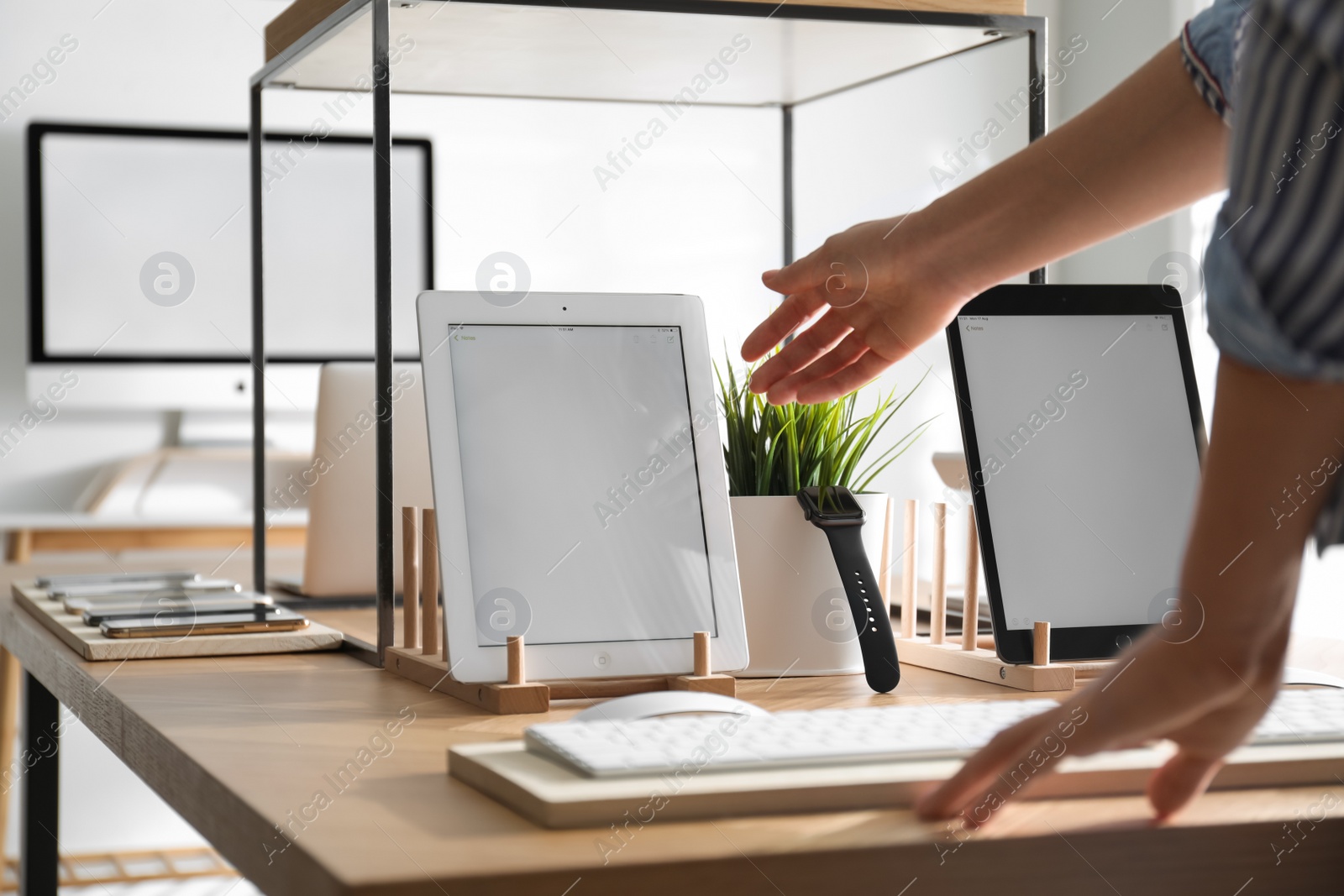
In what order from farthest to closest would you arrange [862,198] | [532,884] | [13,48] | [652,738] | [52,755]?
[862,198], [13,48], [52,755], [652,738], [532,884]

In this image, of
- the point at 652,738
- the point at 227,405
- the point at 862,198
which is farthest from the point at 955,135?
the point at 652,738

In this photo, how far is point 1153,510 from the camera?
0.97m

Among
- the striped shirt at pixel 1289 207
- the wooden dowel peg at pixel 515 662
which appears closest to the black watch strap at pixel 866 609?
the wooden dowel peg at pixel 515 662

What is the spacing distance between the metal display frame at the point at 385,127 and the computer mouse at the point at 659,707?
32 cm

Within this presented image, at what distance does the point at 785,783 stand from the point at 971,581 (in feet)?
1.39

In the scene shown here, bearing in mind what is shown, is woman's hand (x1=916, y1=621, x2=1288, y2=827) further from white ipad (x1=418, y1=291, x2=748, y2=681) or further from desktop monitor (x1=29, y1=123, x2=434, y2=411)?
desktop monitor (x1=29, y1=123, x2=434, y2=411)

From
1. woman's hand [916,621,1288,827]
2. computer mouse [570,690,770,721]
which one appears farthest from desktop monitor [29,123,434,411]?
woman's hand [916,621,1288,827]

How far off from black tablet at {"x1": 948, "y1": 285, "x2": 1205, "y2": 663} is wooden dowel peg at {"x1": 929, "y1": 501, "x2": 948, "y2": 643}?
63 mm

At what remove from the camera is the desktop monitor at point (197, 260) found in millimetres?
3211

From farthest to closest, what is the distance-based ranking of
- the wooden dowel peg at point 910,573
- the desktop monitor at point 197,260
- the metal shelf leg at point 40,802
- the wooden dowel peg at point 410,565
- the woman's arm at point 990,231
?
the desktop monitor at point 197,260 < the metal shelf leg at point 40,802 < the wooden dowel peg at point 910,573 < the wooden dowel peg at point 410,565 < the woman's arm at point 990,231

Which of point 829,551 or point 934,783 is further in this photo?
point 829,551

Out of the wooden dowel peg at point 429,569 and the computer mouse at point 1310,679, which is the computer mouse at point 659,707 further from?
the computer mouse at point 1310,679

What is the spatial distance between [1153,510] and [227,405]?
274 centimetres

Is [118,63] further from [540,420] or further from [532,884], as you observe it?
[532,884]
